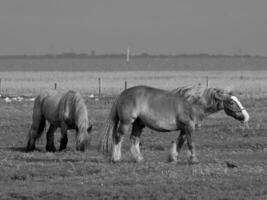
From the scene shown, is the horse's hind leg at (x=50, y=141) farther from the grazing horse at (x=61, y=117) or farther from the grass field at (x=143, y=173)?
the grass field at (x=143, y=173)

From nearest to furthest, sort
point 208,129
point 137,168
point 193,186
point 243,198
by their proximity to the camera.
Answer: point 243,198 < point 193,186 < point 137,168 < point 208,129

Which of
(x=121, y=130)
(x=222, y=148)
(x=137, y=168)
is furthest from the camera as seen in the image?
(x=222, y=148)

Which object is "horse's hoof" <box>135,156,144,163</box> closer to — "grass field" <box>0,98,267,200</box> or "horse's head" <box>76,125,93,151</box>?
"grass field" <box>0,98,267,200</box>

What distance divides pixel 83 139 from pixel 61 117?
3.95ft

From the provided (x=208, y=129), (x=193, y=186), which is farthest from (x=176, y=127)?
(x=208, y=129)

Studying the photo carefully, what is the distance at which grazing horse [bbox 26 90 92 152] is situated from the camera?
66.0 ft

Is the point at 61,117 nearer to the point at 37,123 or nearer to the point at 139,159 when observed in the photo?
the point at 37,123

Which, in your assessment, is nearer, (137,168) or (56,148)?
(137,168)

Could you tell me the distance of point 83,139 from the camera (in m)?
19.8

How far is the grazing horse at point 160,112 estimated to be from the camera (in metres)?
16.7

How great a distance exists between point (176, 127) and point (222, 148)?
4.36m

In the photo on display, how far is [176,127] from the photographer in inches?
666

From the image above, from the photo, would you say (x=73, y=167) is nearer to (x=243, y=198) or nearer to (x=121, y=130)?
(x=121, y=130)

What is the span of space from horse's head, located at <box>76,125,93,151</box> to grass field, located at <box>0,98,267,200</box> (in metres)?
0.20
